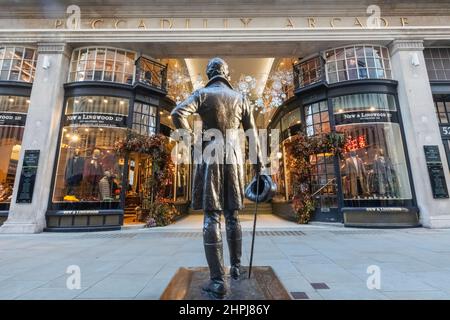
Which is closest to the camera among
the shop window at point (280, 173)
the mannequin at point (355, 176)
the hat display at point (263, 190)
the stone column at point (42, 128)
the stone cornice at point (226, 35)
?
the hat display at point (263, 190)

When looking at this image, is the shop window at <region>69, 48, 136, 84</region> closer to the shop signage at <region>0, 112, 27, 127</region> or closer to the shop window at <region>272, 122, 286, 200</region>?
the shop signage at <region>0, 112, 27, 127</region>

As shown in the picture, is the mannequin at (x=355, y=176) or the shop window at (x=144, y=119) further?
the shop window at (x=144, y=119)

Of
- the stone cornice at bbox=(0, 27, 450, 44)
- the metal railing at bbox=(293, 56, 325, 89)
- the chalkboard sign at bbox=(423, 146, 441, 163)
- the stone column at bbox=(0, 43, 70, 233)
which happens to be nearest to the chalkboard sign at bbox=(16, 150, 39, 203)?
the stone column at bbox=(0, 43, 70, 233)

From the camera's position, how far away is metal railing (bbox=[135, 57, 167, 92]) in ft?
31.8

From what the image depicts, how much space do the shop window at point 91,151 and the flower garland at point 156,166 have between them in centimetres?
65

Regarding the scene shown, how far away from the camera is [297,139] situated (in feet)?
30.4

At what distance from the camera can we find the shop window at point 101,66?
916cm

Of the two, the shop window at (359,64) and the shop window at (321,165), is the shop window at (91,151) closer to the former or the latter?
the shop window at (321,165)

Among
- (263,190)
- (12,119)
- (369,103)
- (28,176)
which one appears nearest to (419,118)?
(369,103)

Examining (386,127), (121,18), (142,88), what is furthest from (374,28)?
(121,18)

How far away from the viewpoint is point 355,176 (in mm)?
8648

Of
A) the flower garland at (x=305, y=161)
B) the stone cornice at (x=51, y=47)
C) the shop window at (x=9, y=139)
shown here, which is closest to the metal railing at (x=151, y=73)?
the stone cornice at (x=51, y=47)

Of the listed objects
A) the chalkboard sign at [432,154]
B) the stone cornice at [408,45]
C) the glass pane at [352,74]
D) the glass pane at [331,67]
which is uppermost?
the stone cornice at [408,45]
